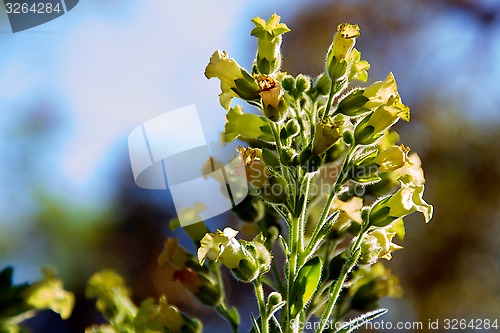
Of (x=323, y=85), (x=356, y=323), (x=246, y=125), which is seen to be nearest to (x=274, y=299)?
(x=356, y=323)

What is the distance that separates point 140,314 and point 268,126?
47 centimetres

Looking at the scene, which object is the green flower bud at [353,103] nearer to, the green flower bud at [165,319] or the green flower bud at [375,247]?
the green flower bud at [375,247]

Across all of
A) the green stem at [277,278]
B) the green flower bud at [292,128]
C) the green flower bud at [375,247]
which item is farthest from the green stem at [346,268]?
the green flower bud at [292,128]

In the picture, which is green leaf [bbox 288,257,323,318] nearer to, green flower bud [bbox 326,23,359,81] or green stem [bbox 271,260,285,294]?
green stem [bbox 271,260,285,294]

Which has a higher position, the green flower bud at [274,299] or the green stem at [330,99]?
the green stem at [330,99]

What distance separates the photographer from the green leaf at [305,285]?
41.5 inches

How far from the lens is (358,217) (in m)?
1.25

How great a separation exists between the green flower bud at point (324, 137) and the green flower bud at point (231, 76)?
180mm

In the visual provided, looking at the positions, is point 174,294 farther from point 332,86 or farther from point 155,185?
point 332,86

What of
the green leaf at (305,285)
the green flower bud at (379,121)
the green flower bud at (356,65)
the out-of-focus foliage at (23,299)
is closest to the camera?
the out-of-focus foliage at (23,299)

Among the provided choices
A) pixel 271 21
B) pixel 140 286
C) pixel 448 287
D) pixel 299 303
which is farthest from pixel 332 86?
pixel 448 287

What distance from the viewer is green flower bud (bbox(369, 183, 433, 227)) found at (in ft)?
3.77

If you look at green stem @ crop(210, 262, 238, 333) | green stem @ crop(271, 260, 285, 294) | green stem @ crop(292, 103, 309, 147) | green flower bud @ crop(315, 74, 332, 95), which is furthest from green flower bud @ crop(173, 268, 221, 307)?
green flower bud @ crop(315, 74, 332, 95)

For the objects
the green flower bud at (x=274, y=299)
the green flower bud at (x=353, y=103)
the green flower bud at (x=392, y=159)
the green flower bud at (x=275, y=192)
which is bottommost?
the green flower bud at (x=274, y=299)
